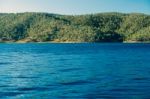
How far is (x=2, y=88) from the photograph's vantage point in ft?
140

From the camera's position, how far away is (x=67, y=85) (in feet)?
149

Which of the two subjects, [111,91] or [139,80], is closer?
[111,91]

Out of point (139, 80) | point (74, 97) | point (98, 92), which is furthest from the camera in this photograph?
point (139, 80)

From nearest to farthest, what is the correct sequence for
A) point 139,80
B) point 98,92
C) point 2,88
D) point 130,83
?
point 98,92 < point 2,88 < point 130,83 < point 139,80

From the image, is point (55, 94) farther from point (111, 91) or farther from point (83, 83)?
point (83, 83)

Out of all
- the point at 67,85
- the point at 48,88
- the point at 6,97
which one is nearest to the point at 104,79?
the point at 67,85

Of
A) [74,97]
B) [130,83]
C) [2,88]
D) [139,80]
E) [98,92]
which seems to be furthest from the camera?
[139,80]

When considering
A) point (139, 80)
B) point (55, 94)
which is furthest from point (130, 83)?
point (55, 94)

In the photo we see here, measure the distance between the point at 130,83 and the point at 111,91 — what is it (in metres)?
7.03

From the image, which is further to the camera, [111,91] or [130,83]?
[130,83]

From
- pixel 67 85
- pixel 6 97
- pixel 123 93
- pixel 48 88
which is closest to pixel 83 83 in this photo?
pixel 67 85

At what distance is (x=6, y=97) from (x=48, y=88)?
657 centimetres

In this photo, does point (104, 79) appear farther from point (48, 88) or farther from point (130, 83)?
point (48, 88)

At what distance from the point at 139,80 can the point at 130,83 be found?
11.3 ft
